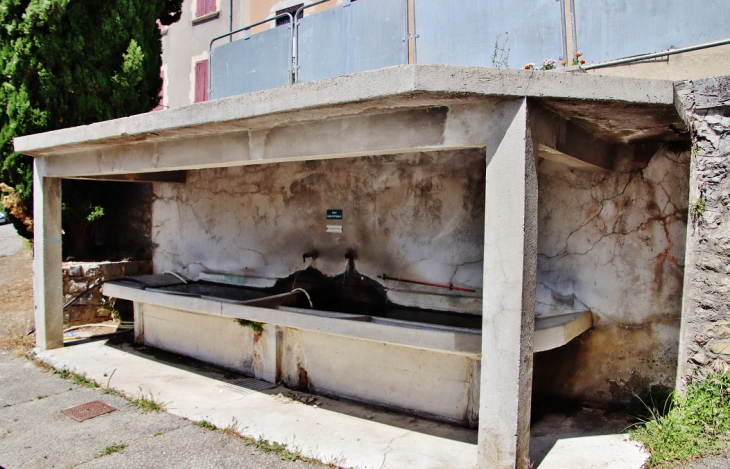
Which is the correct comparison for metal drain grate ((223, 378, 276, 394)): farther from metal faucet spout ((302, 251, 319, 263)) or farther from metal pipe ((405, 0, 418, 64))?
metal pipe ((405, 0, 418, 64))

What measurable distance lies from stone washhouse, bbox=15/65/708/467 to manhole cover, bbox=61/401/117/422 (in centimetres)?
131

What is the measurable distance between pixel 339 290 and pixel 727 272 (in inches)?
154

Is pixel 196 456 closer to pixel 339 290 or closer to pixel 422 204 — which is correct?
pixel 339 290

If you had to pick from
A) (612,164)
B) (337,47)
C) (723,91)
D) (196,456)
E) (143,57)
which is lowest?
(196,456)

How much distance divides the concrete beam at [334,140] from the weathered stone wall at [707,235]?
1870 millimetres

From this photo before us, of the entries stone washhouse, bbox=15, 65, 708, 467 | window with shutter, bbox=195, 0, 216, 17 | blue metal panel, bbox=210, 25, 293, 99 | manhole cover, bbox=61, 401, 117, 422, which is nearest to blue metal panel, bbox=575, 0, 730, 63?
stone washhouse, bbox=15, 65, 708, 467

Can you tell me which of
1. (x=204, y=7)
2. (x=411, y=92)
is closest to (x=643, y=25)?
(x=411, y=92)

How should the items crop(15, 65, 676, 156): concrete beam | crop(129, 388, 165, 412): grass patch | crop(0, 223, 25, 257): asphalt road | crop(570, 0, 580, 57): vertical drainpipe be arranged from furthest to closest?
crop(0, 223, 25, 257): asphalt road < crop(129, 388, 165, 412): grass patch < crop(570, 0, 580, 57): vertical drainpipe < crop(15, 65, 676, 156): concrete beam

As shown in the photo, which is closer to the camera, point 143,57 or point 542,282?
point 542,282

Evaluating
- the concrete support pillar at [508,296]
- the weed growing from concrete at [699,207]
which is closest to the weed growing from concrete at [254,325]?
the concrete support pillar at [508,296]

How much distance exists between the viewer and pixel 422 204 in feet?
18.3

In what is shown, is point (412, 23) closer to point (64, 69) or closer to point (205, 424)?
point (205, 424)

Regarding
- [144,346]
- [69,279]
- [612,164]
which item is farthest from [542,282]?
[69,279]

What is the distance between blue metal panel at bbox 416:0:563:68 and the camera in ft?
14.9
